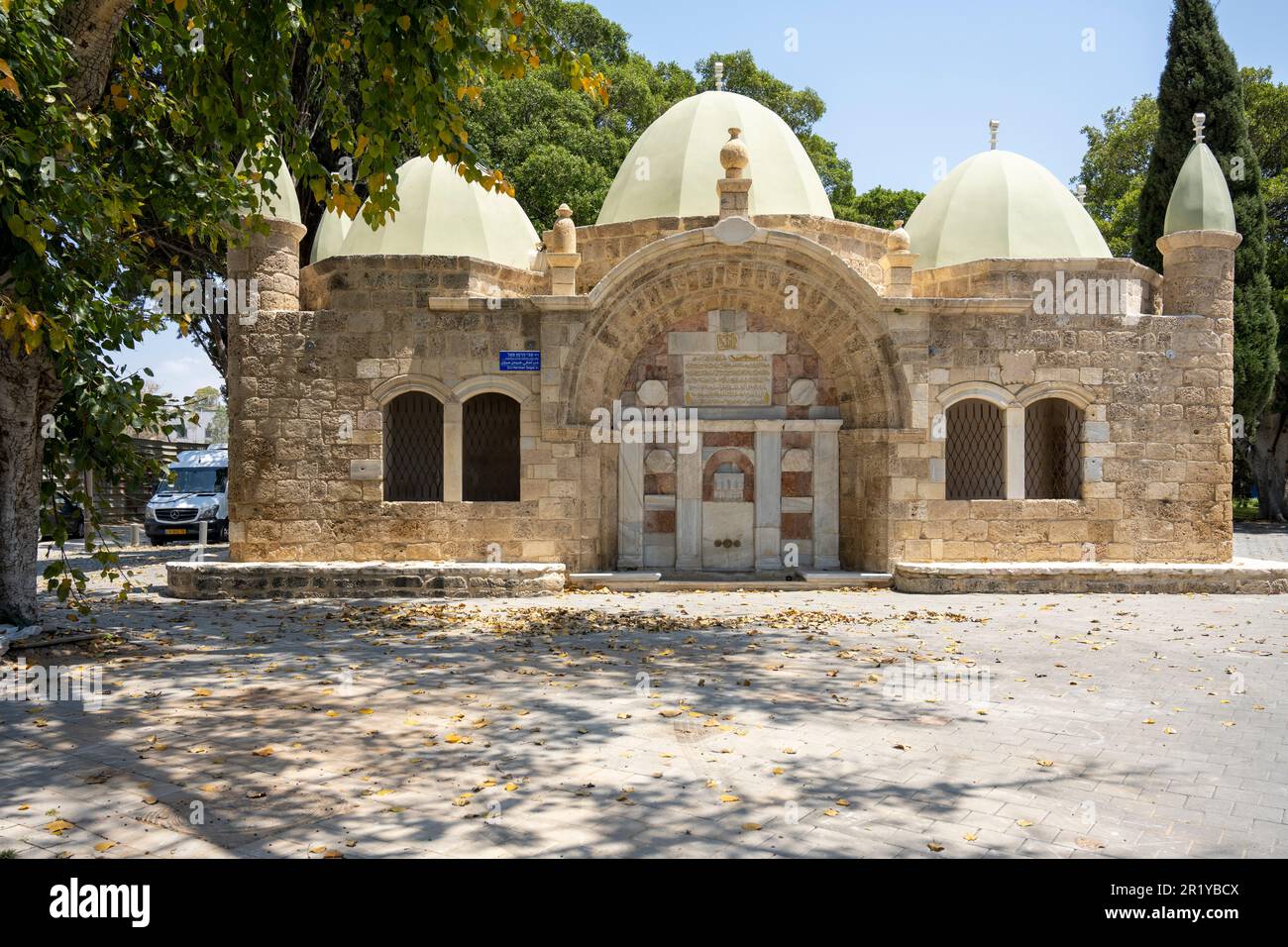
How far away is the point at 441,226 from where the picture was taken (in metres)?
13.8

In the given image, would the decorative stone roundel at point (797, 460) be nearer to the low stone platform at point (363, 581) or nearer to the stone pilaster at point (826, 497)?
the stone pilaster at point (826, 497)

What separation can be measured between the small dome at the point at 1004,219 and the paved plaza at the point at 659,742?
6.58 meters

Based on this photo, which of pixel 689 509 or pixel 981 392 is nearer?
pixel 981 392

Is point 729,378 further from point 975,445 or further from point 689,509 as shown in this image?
point 975,445

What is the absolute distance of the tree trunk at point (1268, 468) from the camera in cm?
2523

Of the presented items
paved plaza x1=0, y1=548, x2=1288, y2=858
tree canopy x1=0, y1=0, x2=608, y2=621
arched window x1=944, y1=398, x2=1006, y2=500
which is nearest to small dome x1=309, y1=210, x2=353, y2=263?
tree canopy x1=0, y1=0, x2=608, y2=621

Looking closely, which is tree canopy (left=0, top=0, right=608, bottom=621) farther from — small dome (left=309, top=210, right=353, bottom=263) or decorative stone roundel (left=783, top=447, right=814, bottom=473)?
small dome (left=309, top=210, right=353, bottom=263)

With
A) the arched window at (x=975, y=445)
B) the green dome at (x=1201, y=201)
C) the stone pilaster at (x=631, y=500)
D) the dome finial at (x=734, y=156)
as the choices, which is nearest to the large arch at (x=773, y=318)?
the stone pilaster at (x=631, y=500)

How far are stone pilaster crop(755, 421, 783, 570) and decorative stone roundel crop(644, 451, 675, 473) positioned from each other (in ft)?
4.10

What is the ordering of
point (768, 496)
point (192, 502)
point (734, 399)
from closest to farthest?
1. point (768, 496)
2. point (734, 399)
3. point (192, 502)

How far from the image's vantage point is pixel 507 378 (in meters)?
12.3

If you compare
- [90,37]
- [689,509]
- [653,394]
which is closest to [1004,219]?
[653,394]

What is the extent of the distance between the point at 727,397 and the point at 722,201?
273 cm

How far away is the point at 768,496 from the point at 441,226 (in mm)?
6405
